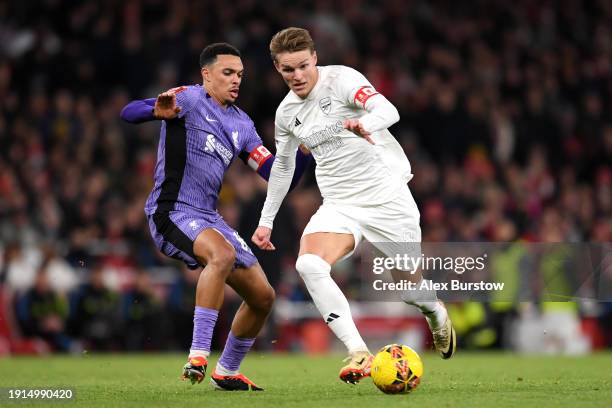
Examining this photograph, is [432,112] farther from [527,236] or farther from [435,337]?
[435,337]

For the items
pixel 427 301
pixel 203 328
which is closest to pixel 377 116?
pixel 427 301

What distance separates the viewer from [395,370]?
22.9 ft

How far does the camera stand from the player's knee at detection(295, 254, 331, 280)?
7473 millimetres

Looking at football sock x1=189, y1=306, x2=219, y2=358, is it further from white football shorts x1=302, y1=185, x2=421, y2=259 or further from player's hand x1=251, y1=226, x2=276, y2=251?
white football shorts x1=302, y1=185, x2=421, y2=259

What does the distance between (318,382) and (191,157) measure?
77.3 inches

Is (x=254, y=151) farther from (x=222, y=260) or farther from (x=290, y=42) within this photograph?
(x=222, y=260)

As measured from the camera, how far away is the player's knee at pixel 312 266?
7.47 metres

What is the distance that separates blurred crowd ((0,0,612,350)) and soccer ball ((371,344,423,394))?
22.1 feet
